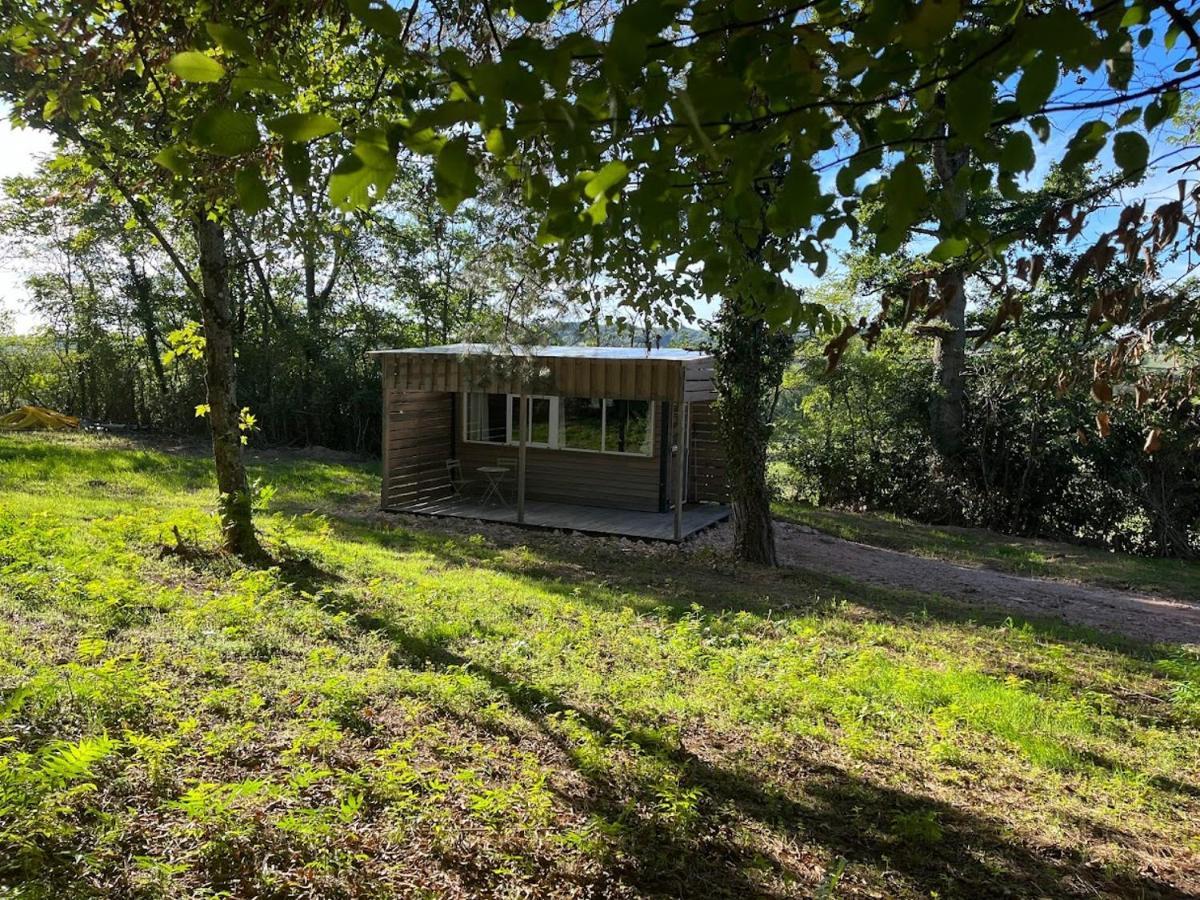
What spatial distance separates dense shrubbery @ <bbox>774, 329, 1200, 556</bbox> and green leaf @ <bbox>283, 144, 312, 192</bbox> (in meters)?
11.9

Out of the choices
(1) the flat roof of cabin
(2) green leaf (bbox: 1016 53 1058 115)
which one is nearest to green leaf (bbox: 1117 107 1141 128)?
(2) green leaf (bbox: 1016 53 1058 115)

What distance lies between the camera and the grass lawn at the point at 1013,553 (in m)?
11.1

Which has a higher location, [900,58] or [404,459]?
[900,58]

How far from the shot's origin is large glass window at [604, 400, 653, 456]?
13219 mm

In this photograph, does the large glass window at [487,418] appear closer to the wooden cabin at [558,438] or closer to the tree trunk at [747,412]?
the wooden cabin at [558,438]

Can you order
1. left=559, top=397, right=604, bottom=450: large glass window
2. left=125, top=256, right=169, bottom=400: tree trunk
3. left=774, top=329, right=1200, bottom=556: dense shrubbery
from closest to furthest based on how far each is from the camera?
left=774, top=329, right=1200, bottom=556: dense shrubbery < left=559, top=397, right=604, bottom=450: large glass window < left=125, top=256, right=169, bottom=400: tree trunk

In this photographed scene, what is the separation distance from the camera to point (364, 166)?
1.26 m

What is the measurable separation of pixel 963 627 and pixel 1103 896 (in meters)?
4.49

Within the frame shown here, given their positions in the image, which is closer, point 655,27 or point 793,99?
point 655,27

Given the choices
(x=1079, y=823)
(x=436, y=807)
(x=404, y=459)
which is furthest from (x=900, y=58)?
(x=404, y=459)

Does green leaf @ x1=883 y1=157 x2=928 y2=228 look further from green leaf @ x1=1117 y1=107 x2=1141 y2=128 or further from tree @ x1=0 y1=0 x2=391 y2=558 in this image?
tree @ x1=0 y1=0 x2=391 y2=558

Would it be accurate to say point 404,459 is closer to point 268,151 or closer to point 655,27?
point 268,151

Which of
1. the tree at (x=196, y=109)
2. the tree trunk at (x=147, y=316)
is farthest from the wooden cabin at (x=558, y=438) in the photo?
the tree trunk at (x=147, y=316)

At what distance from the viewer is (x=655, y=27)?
1.24 m
